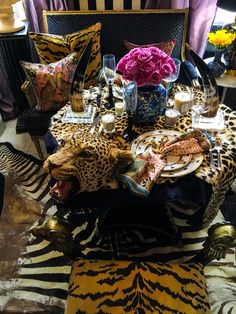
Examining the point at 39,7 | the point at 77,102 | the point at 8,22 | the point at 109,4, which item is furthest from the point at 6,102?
the point at 77,102

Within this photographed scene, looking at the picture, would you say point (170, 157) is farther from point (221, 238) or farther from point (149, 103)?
point (221, 238)

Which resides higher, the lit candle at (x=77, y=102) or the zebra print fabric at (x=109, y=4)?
the zebra print fabric at (x=109, y=4)

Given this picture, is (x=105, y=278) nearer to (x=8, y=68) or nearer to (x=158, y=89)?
(x=158, y=89)

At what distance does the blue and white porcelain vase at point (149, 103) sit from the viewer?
137 cm

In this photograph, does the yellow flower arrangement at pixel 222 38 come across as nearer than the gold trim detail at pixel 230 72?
Yes

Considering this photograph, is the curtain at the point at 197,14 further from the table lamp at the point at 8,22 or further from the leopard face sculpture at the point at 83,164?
the leopard face sculpture at the point at 83,164

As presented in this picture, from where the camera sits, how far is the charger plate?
123cm

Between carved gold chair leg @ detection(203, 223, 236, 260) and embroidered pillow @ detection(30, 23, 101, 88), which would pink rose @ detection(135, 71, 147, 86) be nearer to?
carved gold chair leg @ detection(203, 223, 236, 260)

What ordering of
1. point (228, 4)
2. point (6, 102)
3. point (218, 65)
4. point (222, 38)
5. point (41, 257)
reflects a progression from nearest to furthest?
point (41, 257) < point (228, 4) < point (222, 38) < point (218, 65) < point (6, 102)

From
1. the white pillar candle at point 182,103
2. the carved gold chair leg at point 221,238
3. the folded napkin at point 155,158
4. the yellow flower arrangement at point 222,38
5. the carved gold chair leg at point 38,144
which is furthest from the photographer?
the carved gold chair leg at point 38,144

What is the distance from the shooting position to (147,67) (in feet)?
4.06

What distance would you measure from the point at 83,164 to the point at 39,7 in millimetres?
1868

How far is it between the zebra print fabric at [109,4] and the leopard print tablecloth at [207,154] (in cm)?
113

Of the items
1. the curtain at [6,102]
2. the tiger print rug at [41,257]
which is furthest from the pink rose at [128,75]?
the curtain at [6,102]
